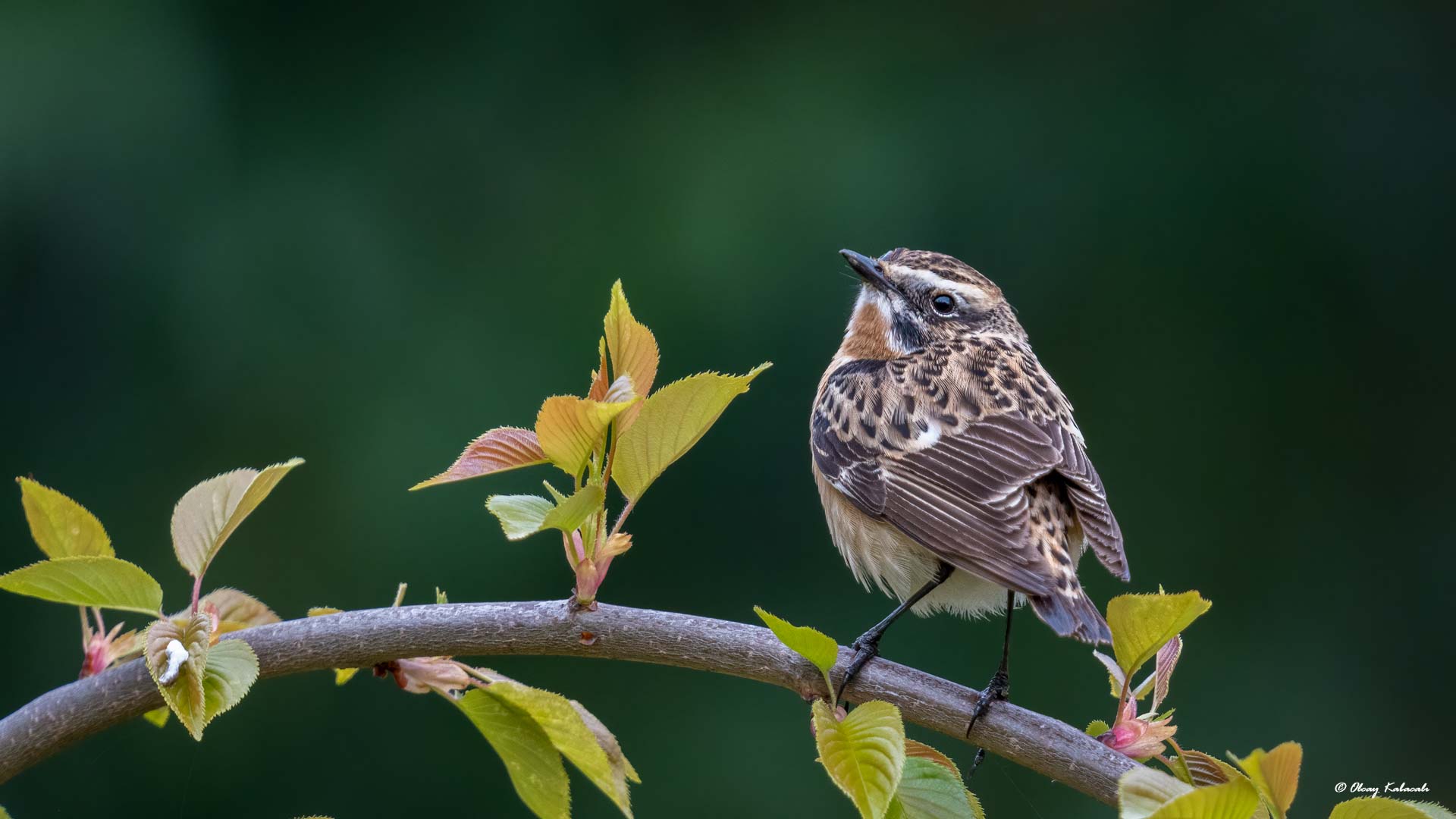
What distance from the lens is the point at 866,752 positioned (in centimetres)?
141

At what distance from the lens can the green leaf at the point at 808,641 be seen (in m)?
1.43

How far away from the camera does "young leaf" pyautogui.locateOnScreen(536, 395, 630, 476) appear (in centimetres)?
155

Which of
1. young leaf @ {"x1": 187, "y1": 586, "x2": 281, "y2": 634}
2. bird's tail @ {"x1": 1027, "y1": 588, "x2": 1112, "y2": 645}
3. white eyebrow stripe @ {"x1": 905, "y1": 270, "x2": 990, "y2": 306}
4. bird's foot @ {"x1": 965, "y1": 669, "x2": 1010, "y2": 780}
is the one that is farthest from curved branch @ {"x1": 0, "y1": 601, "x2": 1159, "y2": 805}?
white eyebrow stripe @ {"x1": 905, "y1": 270, "x2": 990, "y2": 306}

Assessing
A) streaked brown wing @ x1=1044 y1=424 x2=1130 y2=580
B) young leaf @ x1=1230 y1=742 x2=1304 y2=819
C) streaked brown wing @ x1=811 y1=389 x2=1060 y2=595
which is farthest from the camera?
streaked brown wing @ x1=1044 y1=424 x2=1130 y2=580

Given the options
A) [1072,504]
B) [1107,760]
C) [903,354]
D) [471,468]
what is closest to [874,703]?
[1107,760]

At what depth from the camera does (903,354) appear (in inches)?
133

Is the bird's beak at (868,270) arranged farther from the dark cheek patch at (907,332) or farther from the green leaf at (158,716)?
the green leaf at (158,716)

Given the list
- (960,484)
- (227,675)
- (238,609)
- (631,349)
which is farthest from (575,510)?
(960,484)

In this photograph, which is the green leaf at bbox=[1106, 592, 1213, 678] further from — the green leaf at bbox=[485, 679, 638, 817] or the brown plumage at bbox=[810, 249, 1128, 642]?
the green leaf at bbox=[485, 679, 638, 817]

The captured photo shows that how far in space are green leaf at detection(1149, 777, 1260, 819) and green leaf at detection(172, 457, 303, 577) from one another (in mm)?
1147

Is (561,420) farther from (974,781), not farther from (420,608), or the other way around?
(974,781)

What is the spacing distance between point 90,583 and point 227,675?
24cm

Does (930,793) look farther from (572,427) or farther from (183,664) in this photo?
(183,664)

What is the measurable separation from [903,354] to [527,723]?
199 centimetres
